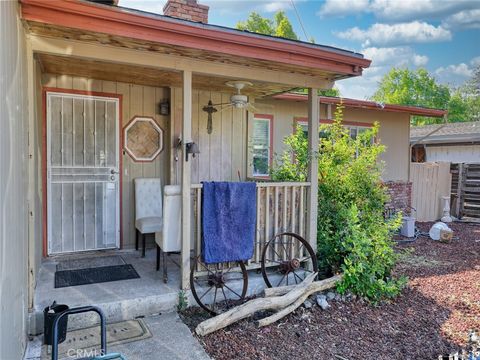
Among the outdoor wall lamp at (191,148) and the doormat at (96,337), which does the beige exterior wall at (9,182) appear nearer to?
the doormat at (96,337)

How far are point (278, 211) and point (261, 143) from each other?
3137mm

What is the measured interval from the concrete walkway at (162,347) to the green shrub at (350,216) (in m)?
1.81

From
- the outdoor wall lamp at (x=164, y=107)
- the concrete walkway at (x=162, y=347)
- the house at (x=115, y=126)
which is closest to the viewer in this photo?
the house at (x=115, y=126)

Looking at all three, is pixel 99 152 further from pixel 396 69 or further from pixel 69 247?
pixel 396 69

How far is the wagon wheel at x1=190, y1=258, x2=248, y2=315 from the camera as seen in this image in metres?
3.48

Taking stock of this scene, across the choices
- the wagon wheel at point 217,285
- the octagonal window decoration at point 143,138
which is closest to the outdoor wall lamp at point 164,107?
the octagonal window decoration at point 143,138

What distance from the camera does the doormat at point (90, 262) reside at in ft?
13.2

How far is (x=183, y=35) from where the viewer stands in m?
2.99

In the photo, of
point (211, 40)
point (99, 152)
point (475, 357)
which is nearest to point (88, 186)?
point (99, 152)

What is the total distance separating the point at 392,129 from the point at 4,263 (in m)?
8.71

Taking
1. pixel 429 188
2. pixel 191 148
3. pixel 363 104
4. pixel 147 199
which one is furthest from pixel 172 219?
pixel 429 188

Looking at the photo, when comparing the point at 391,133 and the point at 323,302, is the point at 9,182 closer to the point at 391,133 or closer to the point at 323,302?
the point at 323,302

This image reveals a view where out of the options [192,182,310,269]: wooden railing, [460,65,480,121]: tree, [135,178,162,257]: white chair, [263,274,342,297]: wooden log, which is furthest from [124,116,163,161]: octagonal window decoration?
[460,65,480,121]: tree

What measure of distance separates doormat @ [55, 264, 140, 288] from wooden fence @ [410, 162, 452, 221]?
7.58m
